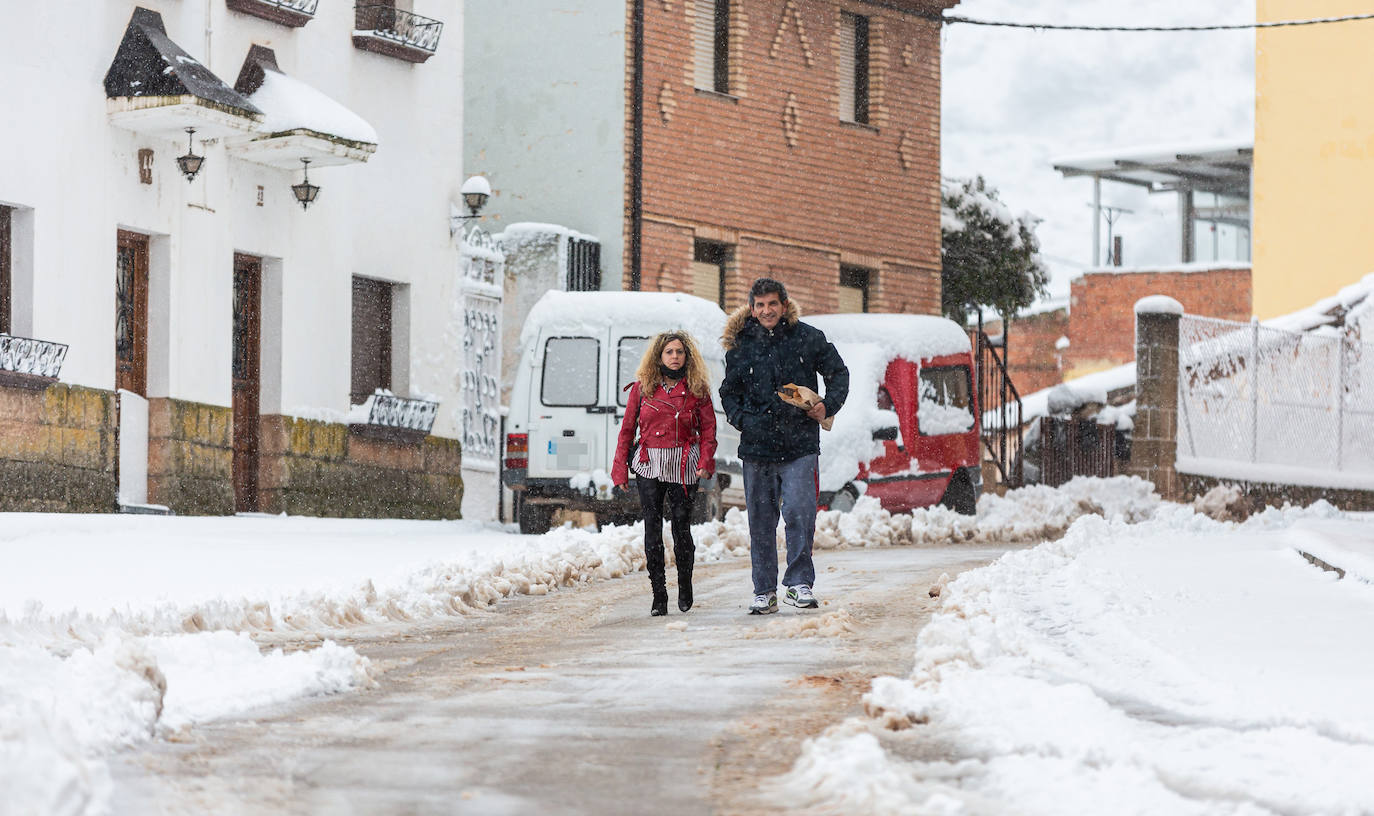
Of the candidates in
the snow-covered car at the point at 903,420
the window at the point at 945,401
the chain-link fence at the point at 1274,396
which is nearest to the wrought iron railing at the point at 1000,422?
the chain-link fence at the point at 1274,396

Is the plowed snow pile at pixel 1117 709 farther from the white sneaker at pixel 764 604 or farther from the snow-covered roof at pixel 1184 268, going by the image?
the snow-covered roof at pixel 1184 268

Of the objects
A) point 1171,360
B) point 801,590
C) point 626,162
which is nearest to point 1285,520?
point 1171,360

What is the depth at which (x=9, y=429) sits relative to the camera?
17.0 meters

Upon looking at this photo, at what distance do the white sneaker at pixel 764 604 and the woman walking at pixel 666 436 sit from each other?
562 mm

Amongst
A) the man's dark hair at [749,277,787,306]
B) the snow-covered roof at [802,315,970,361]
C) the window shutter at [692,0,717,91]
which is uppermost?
the window shutter at [692,0,717,91]

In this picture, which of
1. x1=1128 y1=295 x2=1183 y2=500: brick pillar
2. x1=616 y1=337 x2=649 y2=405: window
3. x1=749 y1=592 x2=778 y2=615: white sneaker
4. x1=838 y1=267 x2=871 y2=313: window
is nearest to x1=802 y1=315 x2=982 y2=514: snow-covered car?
x1=616 y1=337 x2=649 y2=405: window

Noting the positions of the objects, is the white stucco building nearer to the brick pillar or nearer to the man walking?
the brick pillar

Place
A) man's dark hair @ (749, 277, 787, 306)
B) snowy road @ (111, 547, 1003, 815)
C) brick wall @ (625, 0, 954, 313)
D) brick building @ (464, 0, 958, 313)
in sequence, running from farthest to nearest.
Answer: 1. brick wall @ (625, 0, 954, 313)
2. brick building @ (464, 0, 958, 313)
3. man's dark hair @ (749, 277, 787, 306)
4. snowy road @ (111, 547, 1003, 815)

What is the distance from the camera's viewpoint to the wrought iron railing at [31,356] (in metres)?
17.0

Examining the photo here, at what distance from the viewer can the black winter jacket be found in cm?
1079

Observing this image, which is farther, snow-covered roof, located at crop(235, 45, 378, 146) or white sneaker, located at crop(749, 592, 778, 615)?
snow-covered roof, located at crop(235, 45, 378, 146)

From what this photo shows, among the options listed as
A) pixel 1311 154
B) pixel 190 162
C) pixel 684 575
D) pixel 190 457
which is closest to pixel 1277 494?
pixel 190 457

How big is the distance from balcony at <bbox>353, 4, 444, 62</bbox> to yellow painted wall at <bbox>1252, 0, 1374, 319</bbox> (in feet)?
65.7

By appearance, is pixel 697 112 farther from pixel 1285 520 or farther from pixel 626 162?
pixel 1285 520
